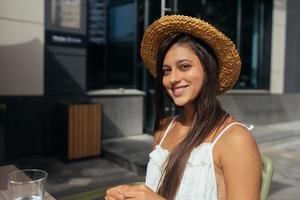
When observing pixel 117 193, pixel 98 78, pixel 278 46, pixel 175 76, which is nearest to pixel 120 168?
pixel 98 78

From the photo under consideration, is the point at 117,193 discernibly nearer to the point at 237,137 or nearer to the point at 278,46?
the point at 237,137

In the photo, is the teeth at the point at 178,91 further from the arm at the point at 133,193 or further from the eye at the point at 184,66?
the arm at the point at 133,193

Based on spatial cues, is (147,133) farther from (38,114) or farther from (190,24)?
(190,24)

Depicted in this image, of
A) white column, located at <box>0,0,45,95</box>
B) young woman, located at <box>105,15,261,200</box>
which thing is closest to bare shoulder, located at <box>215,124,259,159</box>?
young woman, located at <box>105,15,261,200</box>

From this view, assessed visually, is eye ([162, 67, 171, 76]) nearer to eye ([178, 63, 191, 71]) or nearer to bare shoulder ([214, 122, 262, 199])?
eye ([178, 63, 191, 71])

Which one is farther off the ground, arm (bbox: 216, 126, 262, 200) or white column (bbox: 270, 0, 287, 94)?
white column (bbox: 270, 0, 287, 94)

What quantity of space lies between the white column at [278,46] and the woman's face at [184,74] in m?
8.92

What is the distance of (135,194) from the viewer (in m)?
1.43

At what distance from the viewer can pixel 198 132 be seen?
1.74m

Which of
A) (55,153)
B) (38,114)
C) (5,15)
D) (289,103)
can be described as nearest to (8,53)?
(5,15)

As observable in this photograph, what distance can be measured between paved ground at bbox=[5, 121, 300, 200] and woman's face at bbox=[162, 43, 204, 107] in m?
3.14

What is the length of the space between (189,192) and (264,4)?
31.0 ft

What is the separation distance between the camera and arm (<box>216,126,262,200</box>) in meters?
1.48

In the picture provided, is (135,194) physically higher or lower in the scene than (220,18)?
lower
